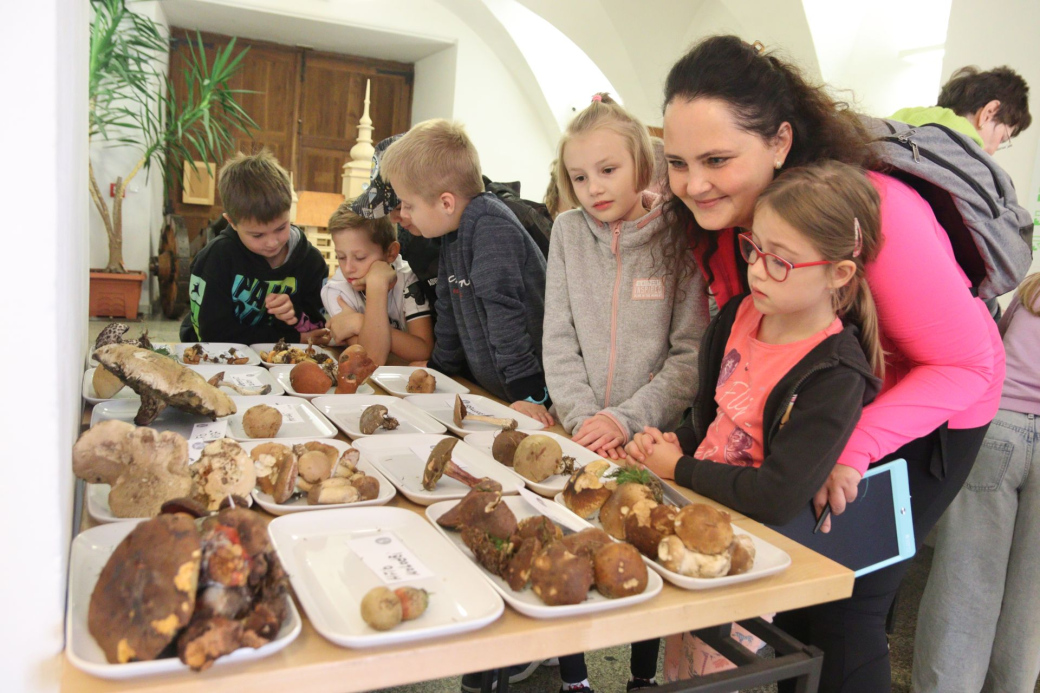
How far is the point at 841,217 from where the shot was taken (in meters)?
1.30

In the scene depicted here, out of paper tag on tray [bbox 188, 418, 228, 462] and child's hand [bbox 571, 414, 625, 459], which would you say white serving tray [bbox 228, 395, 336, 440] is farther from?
child's hand [bbox 571, 414, 625, 459]

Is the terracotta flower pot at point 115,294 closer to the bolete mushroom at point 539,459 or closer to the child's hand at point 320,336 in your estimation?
the child's hand at point 320,336

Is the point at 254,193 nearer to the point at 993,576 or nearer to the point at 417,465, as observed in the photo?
the point at 417,465

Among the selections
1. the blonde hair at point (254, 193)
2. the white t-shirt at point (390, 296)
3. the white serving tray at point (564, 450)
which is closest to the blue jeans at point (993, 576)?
the white serving tray at point (564, 450)

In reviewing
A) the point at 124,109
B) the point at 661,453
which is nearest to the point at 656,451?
the point at 661,453

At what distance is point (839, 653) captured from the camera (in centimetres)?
149

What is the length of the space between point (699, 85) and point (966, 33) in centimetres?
315

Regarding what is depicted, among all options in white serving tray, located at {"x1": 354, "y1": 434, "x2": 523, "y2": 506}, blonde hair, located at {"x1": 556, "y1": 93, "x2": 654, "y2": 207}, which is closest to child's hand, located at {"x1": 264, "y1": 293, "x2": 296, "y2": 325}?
blonde hair, located at {"x1": 556, "y1": 93, "x2": 654, "y2": 207}

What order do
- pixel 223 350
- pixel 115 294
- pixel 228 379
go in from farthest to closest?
pixel 115 294, pixel 223 350, pixel 228 379

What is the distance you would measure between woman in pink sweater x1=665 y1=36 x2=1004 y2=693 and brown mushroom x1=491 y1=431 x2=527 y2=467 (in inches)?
13.9

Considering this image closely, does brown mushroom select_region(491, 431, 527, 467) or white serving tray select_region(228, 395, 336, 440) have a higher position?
brown mushroom select_region(491, 431, 527, 467)

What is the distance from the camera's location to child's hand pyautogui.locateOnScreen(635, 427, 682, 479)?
4.86 ft

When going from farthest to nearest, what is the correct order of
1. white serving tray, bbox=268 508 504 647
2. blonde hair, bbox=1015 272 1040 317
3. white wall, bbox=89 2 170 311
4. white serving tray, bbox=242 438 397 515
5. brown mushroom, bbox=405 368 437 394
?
white wall, bbox=89 2 170 311 < blonde hair, bbox=1015 272 1040 317 < brown mushroom, bbox=405 368 437 394 < white serving tray, bbox=242 438 397 515 < white serving tray, bbox=268 508 504 647

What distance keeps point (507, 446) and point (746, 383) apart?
0.49 meters
